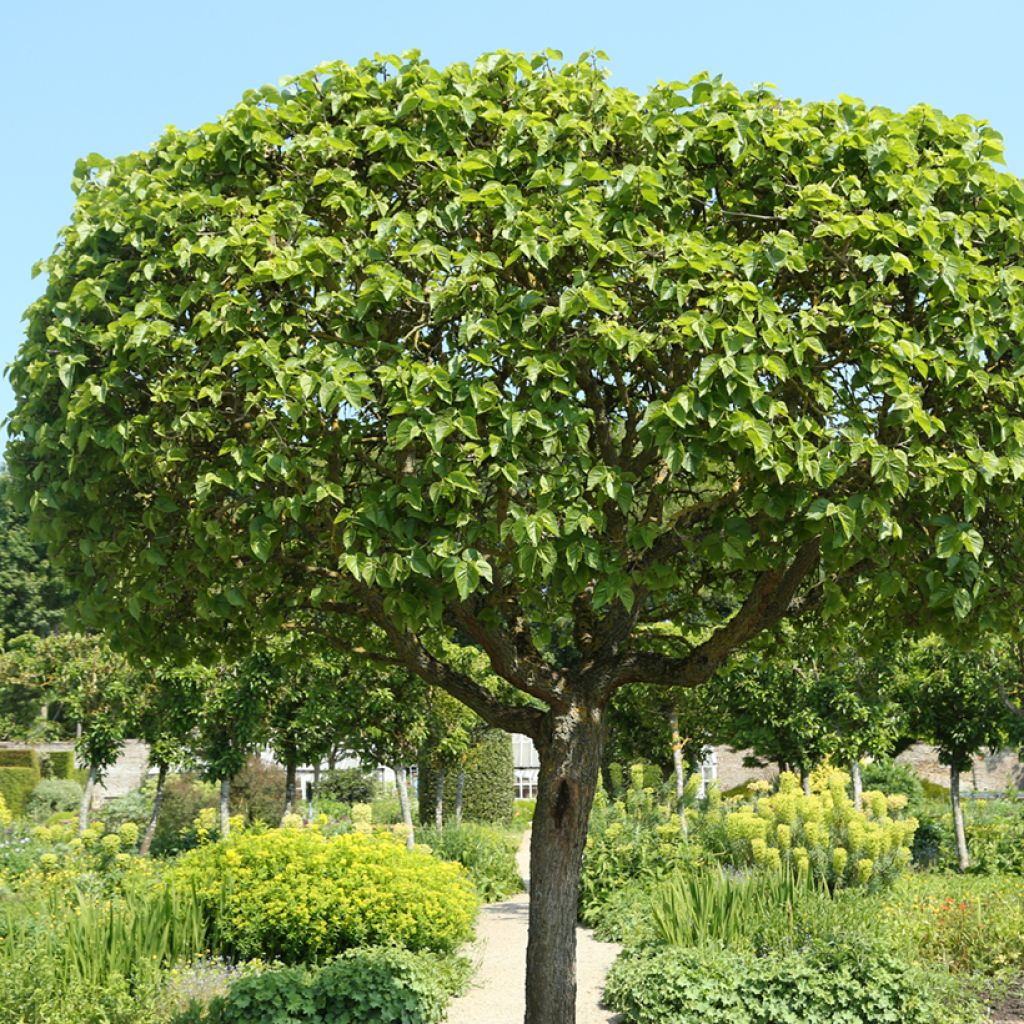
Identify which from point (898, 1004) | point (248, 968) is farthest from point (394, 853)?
point (898, 1004)

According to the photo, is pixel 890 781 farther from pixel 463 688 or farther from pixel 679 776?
pixel 463 688

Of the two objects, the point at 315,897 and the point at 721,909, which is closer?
the point at 721,909

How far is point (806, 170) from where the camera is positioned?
16.3 feet

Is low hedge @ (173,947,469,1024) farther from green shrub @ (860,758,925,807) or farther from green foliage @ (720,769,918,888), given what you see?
green shrub @ (860,758,925,807)

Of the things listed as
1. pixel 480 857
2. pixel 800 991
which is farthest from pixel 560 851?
pixel 480 857

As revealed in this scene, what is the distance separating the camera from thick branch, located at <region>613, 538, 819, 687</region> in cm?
562

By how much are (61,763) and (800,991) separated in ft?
98.5

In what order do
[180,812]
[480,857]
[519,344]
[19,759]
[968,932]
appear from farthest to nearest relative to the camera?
1. [19,759]
2. [180,812]
3. [480,857]
4. [968,932]
5. [519,344]

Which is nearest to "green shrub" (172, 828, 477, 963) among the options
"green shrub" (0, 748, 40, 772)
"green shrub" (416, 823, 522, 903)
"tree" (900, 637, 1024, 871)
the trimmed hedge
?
"green shrub" (416, 823, 522, 903)

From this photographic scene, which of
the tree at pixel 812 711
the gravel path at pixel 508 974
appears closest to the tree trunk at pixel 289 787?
the gravel path at pixel 508 974

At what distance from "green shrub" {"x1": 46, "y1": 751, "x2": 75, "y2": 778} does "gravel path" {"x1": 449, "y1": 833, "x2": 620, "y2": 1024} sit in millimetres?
22445

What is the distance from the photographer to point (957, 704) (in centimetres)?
1773

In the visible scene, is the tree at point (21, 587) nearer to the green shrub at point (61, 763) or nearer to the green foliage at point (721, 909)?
the green shrub at point (61, 763)

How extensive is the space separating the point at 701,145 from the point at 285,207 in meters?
1.91
